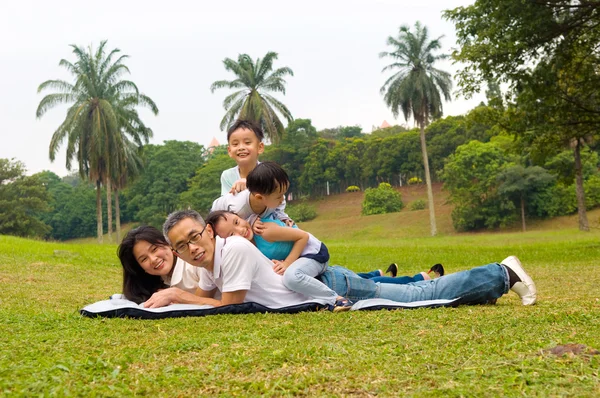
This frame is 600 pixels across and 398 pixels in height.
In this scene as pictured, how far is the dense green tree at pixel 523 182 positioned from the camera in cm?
4178

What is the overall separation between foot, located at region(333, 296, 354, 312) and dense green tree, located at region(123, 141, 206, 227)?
54.4 m

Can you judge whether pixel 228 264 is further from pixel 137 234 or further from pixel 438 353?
pixel 438 353

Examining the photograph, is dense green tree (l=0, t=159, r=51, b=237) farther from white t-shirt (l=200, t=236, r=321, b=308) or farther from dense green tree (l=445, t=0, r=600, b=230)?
white t-shirt (l=200, t=236, r=321, b=308)

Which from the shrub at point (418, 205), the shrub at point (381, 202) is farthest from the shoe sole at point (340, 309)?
the shrub at point (381, 202)

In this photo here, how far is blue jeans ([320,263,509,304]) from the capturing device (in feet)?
15.9

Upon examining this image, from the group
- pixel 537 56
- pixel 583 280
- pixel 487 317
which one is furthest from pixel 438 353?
pixel 537 56

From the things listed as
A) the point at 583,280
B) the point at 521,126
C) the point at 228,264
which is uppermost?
the point at 521,126

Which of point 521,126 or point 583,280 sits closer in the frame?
point 583,280

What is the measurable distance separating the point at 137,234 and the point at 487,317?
9.05 feet

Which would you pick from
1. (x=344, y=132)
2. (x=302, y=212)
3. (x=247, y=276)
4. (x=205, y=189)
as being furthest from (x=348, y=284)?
(x=344, y=132)

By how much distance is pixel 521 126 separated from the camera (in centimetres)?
1512

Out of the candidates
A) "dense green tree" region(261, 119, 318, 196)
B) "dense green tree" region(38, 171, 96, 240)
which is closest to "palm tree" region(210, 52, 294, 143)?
"dense green tree" region(261, 119, 318, 196)

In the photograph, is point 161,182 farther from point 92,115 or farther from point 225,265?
point 225,265

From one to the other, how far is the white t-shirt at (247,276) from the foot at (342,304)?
0.20 m
